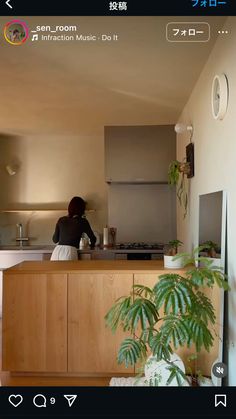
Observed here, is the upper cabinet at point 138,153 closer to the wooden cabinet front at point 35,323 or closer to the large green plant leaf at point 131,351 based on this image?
the wooden cabinet front at point 35,323

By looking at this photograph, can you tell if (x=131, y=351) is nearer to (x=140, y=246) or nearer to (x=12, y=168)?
(x=140, y=246)

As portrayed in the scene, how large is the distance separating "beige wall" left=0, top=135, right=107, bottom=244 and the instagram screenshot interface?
12 mm

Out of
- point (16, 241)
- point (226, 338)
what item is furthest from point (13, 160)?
point (226, 338)

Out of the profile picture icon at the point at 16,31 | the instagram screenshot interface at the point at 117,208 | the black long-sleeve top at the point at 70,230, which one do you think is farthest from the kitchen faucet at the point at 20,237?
the profile picture icon at the point at 16,31

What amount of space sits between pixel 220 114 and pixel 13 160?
9.11 ft

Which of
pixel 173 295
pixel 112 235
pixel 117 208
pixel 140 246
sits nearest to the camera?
pixel 173 295

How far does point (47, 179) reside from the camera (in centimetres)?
368

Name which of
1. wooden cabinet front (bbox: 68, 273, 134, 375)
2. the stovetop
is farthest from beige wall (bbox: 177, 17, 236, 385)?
the stovetop

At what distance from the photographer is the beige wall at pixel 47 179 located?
3.65 m

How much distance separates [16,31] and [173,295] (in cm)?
84

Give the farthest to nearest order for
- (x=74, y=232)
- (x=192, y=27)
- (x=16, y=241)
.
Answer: (x=16, y=241)
(x=74, y=232)
(x=192, y=27)
